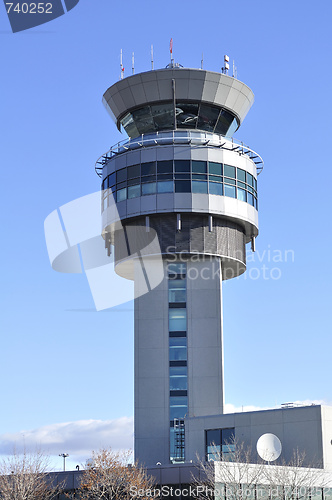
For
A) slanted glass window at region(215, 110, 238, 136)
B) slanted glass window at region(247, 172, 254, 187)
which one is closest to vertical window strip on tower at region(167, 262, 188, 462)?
slanted glass window at region(247, 172, 254, 187)

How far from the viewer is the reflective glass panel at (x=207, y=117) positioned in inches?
3081

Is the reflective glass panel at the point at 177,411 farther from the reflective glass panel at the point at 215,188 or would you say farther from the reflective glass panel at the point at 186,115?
the reflective glass panel at the point at 186,115

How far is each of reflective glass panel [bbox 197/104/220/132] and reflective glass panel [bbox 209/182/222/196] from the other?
697cm

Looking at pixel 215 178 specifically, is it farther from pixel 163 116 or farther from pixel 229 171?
pixel 163 116

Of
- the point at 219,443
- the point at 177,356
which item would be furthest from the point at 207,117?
the point at 219,443

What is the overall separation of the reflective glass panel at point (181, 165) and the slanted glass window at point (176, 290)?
10.0 m

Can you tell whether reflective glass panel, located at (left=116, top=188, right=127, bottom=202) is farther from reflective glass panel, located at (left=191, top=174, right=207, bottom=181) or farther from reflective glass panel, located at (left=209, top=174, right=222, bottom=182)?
reflective glass panel, located at (left=209, top=174, right=222, bottom=182)

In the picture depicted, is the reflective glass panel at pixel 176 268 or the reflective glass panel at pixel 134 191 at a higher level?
the reflective glass panel at pixel 134 191

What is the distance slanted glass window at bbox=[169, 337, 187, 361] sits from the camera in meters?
72.8

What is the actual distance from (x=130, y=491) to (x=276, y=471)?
9.67 metres

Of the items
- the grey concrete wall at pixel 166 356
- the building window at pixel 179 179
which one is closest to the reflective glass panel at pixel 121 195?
the building window at pixel 179 179

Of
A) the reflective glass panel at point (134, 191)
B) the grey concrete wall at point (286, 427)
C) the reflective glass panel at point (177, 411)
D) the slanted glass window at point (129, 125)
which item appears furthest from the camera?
the slanted glass window at point (129, 125)

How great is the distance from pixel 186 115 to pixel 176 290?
1684 centimetres

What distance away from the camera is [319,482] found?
5675cm
